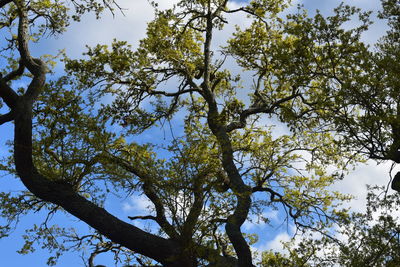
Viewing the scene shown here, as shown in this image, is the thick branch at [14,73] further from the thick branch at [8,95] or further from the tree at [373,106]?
the tree at [373,106]

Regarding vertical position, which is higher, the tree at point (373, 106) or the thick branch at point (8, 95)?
the thick branch at point (8, 95)

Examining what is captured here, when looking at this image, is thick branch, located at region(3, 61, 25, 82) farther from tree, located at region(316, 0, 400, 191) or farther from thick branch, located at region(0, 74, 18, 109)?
tree, located at region(316, 0, 400, 191)

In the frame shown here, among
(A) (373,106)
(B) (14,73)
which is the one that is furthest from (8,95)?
(A) (373,106)

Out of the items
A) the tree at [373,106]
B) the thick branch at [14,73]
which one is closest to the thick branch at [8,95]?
the thick branch at [14,73]

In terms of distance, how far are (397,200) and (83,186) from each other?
6848 mm

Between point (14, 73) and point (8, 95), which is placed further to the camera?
point (14, 73)

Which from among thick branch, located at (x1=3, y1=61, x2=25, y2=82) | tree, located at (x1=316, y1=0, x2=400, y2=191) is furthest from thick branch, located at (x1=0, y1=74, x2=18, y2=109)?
tree, located at (x1=316, y1=0, x2=400, y2=191)

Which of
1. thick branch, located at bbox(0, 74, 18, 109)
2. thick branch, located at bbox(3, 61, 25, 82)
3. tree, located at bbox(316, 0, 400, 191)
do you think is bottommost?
tree, located at bbox(316, 0, 400, 191)

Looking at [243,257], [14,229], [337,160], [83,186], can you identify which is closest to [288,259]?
[243,257]

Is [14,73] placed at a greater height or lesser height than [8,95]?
greater

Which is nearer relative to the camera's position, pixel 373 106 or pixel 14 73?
pixel 373 106

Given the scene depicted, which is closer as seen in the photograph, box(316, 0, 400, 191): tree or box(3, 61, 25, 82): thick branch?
box(316, 0, 400, 191): tree

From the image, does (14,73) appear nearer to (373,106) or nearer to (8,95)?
(8,95)

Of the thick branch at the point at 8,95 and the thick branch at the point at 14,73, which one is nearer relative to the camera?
the thick branch at the point at 8,95
